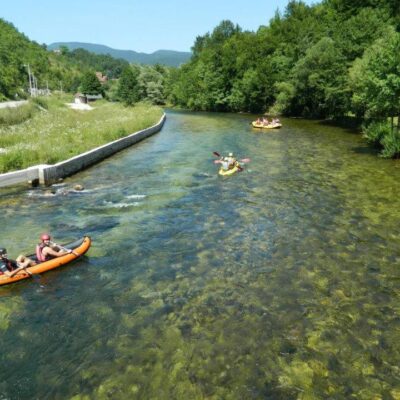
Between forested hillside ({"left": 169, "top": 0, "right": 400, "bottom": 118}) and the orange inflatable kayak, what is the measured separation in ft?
62.3

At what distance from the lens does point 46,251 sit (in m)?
11.6

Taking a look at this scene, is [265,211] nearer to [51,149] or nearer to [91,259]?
[91,259]

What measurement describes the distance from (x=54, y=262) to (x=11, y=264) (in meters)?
1.13

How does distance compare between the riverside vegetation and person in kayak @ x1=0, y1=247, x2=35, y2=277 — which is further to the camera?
the riverside vegetation

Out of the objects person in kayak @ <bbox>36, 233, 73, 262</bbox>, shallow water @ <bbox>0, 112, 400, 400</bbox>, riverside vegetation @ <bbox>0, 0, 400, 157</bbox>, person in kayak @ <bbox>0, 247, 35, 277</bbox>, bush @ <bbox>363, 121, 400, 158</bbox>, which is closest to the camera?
shallow water @ <bbox>0, 112, 400, 400</bbox>

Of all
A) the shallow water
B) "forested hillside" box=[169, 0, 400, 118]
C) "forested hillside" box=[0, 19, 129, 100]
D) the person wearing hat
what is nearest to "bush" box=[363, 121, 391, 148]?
"forested hillside" box=[169, 0, 400, 118]

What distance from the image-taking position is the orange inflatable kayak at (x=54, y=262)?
35.9 feet

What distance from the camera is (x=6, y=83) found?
64.4 metres

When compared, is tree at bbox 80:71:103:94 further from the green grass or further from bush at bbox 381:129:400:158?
bush at bbox 381:129:400:158

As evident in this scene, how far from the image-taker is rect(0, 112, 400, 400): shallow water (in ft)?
25.3

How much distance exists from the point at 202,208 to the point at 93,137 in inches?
648

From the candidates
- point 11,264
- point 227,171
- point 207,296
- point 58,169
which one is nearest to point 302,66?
point 227,171

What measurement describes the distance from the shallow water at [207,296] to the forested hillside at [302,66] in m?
12.3

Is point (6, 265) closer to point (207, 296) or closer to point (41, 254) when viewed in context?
point (41, 254)
